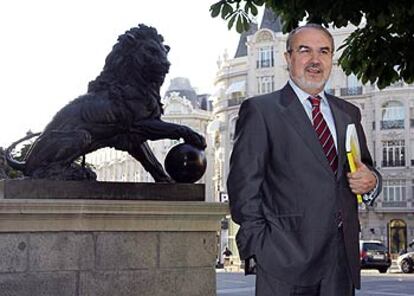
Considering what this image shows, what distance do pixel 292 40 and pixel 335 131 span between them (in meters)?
0.43

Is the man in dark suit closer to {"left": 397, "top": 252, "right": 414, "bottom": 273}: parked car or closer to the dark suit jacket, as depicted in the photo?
the dark suit jacket

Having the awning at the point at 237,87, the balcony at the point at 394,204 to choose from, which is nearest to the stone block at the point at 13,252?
the balcony at the point at 394,204

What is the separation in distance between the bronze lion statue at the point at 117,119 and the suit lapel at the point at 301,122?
7.99 feet

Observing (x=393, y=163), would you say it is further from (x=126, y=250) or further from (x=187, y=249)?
(x=126, y=250)

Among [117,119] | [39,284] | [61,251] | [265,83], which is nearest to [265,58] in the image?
[265,83]

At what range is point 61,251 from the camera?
4855 millimetres

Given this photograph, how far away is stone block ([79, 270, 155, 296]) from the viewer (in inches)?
194

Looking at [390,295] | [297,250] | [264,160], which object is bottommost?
[390,295]

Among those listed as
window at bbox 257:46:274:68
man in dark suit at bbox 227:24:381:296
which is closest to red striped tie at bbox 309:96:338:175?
man in dark suit at bbox 227:24:381:296

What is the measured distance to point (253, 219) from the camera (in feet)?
9.60

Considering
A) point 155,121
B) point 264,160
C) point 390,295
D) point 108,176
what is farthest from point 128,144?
point 108,176

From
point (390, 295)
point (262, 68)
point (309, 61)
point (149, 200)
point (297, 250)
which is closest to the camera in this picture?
point (297, 250)

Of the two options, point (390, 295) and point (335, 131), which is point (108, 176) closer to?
point (390, 295)

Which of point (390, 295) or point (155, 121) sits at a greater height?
point (155, 121)
